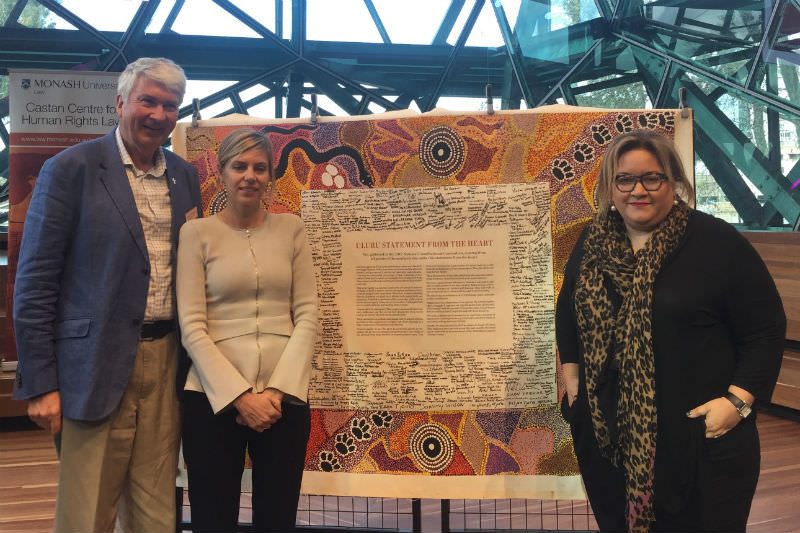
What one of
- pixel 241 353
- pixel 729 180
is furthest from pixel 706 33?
pixel 241 353

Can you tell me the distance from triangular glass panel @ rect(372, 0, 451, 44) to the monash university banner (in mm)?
3680

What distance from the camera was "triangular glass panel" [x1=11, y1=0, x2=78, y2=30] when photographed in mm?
6102

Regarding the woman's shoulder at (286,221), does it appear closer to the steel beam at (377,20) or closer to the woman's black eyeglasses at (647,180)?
the woman's black eyeglasses at (647,180)

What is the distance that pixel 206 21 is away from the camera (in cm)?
651

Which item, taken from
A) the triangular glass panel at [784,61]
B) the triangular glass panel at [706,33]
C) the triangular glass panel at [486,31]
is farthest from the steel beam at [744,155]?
the triangular glass panel at [486,31]

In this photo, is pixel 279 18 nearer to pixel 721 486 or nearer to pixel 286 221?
pixel 286 221

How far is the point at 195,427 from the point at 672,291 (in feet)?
4.42

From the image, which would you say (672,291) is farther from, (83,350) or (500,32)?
(500,32)

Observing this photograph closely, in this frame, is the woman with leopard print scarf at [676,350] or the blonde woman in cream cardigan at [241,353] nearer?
the woman with leopard print scarf at [676,350]

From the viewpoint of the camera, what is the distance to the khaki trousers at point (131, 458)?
170 cm

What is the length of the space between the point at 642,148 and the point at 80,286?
1.55 m

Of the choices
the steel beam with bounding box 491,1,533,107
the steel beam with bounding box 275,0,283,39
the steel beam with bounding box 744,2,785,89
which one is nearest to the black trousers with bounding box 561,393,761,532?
the steel beam with bounding box 744,2,785,89

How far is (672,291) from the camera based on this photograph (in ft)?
5.14

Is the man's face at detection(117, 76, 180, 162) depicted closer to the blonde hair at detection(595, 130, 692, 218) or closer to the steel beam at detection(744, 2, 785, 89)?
the blonde hair at detection(595, 130, 692, 218)
